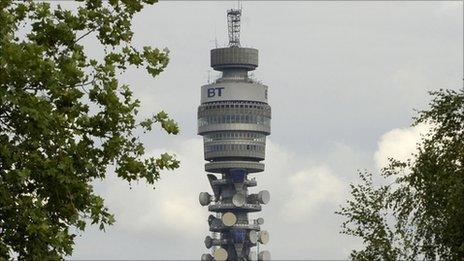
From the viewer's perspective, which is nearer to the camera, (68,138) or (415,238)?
(68,138)

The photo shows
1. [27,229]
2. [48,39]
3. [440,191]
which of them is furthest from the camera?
[440,191]

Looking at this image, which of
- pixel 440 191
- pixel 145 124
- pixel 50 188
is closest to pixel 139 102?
pixel 145 124

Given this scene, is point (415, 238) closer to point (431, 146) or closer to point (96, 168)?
point (431, 146)

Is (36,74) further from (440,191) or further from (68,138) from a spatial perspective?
(440,191)

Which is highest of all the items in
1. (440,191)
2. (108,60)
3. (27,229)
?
(108,60)

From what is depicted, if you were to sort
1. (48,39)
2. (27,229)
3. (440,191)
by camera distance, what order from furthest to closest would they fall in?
(440,191) → (48,39) → (27,229)

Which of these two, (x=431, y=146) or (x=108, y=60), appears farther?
(x=431, y=146)

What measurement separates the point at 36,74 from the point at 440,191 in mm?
11200

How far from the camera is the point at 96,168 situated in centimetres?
3528

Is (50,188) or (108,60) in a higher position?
(108,60)

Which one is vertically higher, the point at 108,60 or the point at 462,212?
the point at 108,60

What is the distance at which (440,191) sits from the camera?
38188 millimetres

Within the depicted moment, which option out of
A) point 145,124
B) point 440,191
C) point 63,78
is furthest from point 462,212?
point 63,78

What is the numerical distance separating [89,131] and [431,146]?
30.8 feet
